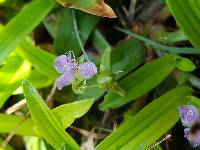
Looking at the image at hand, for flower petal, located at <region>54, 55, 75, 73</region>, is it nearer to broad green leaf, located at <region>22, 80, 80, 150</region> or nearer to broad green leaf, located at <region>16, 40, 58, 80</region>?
broad green leaf, located at <region>22, 80, 80, 150</region>

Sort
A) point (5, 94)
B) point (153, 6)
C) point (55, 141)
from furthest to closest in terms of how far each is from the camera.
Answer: point (153, 6) → point (5, 94) → point (55, 141)

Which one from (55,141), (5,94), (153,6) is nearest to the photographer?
(55,141)

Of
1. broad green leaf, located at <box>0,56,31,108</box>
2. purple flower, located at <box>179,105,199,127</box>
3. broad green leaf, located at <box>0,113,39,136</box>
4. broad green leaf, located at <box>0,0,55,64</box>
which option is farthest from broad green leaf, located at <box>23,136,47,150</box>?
purple flower, located at <box>179,105,199,127</box>

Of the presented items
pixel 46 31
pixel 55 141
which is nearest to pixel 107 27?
pixel 46 31

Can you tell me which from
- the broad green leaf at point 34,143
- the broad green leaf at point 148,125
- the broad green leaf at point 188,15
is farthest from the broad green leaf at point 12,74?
the broad green leaf at point 188,15

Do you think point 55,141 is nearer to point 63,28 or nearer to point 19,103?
point 19,103

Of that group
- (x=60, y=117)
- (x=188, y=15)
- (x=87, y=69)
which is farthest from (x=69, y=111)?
(x=188, y=15)

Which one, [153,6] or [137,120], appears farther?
[153,6]

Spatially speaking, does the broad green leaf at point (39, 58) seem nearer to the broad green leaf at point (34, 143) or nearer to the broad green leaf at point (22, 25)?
the broad green leaf at point (22, 25)
